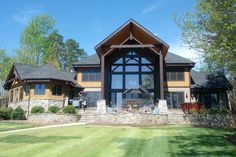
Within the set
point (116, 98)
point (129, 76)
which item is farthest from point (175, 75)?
point (116, 98)

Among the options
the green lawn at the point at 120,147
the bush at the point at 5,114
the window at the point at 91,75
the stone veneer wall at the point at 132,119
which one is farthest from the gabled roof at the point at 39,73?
the green lawn at the point at 120,147

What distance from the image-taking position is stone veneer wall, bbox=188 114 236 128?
2192 cm

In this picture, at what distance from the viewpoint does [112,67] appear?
105 feet

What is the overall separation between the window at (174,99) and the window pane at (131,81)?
3.87 metres

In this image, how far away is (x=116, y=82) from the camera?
31.8 meters

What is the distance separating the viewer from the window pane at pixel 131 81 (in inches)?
1233

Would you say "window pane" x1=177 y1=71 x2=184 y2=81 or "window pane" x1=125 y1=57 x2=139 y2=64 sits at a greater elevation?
"window pane" x1=125 y1=57 x2=139 y2=64

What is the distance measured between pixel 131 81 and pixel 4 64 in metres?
24.9


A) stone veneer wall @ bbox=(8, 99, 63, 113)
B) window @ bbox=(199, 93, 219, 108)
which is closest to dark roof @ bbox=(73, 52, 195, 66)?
window @ bbox=(199, 93, 219, 108)

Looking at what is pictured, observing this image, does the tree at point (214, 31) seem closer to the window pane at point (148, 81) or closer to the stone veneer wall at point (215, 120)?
the stone veneer wall at point (215, 120)

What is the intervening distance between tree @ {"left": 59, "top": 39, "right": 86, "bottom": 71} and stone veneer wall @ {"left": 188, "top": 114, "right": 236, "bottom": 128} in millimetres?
50556

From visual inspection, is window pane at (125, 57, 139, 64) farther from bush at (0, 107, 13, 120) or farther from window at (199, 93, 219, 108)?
bush at (0, 107, 13, 120)

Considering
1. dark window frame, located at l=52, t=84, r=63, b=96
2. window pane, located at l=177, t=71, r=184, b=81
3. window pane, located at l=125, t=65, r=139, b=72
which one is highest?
window pane, located at l=125, t=65, r=139, b=72

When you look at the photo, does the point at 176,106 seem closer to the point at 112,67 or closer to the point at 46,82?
the point at 112,67
